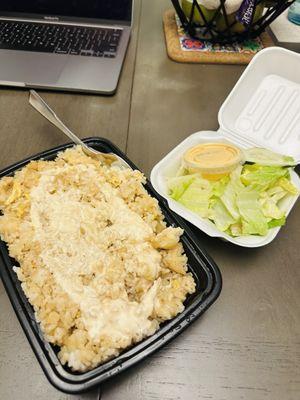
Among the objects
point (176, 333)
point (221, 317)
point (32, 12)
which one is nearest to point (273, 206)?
point (221, 317)

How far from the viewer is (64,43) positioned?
1.46 m

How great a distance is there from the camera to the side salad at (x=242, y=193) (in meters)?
0.87

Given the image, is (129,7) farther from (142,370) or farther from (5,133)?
(142,370)

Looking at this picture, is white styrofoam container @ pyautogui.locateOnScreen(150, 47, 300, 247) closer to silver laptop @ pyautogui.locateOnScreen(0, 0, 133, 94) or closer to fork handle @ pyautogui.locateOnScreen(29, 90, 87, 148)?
fork handle @ pyautogui.locateOnScreen(29, 90, 87, 148)

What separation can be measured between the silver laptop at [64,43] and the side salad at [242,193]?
0.58 metres

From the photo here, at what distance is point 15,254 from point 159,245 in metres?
0.30

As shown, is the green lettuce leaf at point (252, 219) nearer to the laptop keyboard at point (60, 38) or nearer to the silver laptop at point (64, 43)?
the silver laptop at point (64, 43)

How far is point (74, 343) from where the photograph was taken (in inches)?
25.1

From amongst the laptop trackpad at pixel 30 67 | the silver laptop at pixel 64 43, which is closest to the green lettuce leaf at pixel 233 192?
the silver laptop at pixel 64 43

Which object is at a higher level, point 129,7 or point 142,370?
point 129,7

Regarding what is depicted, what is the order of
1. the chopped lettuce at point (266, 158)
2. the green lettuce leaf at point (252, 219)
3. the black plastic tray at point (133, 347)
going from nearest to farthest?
the black plastic tray at point (133, 347) < the green lettuce leaf at point (252, 219) < the chopped lettuce at point (266, 158)

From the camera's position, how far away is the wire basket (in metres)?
1.33

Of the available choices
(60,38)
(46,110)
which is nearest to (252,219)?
(46,110)

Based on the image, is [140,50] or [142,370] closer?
[142,370]
